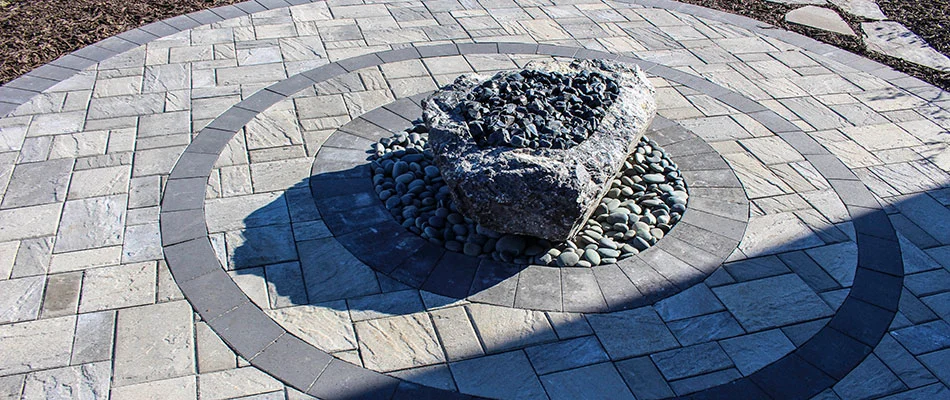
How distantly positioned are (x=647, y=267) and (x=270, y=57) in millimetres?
4563

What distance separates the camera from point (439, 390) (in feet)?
12.3

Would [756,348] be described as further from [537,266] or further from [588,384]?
[537,266]

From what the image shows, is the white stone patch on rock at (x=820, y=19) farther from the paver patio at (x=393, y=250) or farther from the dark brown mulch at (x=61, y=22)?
the dark brown mulch at (x=61, y=22)

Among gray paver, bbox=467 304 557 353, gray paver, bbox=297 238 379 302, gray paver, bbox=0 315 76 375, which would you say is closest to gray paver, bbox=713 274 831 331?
gray paver, bbox=467 304 557 353

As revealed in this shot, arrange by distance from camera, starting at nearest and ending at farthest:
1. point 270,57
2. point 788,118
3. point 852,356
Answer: point 852,356, point 788,118, point 270,57

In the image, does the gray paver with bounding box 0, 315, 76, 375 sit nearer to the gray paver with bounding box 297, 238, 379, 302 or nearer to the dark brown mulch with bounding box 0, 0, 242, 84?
the gray paver with bounding box 297, 238, 379, 302

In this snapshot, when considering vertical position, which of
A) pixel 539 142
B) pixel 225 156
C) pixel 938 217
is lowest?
pixel 225 156

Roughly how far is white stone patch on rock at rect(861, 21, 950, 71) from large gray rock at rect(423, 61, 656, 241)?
4.83 m

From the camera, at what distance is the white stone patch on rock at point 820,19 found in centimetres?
851

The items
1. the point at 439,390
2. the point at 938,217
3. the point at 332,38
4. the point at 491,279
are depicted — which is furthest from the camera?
the point at 332,38

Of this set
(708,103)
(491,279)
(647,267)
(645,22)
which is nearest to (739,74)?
(708,103)

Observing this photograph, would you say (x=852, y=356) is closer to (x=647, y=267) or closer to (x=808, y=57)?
(x=647, y=267)

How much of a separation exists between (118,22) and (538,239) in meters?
5.90

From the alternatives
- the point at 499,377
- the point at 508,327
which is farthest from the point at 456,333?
the point at 499,377
